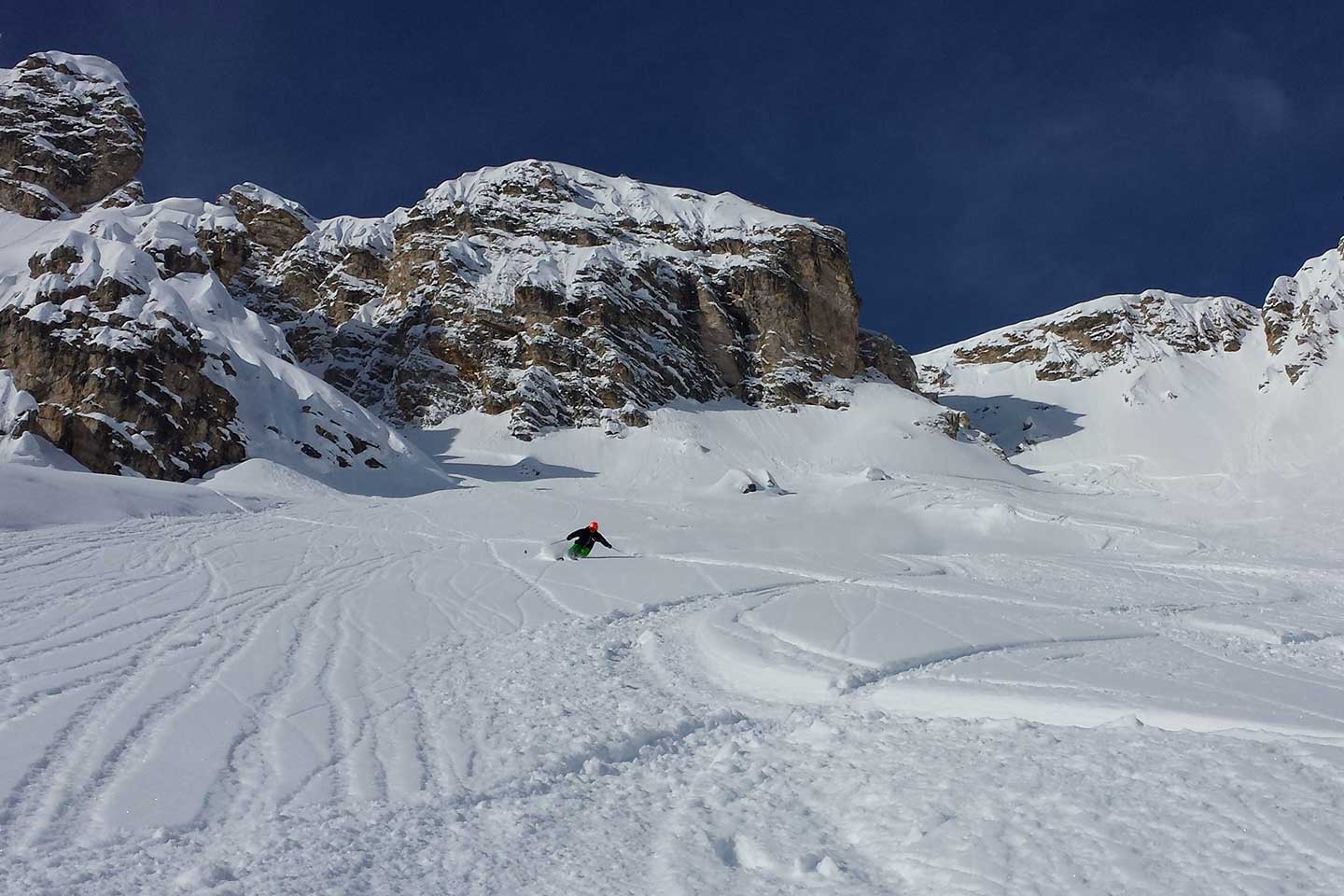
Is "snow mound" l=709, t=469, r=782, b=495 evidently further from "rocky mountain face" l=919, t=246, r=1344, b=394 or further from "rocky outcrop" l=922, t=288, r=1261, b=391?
"rocky outcrop" l=922, t=288, r=1261, b=391

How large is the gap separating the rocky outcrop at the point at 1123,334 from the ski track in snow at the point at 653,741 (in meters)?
101

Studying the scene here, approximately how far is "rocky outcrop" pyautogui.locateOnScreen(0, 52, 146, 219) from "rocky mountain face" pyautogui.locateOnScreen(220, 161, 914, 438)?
10.7 metres

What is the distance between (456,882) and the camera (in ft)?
10.6

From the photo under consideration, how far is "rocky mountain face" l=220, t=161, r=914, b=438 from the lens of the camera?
61531 mm

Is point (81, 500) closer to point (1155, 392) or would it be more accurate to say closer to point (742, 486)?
point (742, 486)

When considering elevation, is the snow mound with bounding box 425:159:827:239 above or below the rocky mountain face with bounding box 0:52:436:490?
above

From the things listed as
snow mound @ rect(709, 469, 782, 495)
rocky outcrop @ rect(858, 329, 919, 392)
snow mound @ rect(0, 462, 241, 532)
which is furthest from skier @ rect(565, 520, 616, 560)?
rocky outcrop @ rect(858, 329, 919, 392)

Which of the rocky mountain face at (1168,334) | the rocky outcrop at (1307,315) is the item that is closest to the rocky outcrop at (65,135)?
the rocky mountain face at (1168,334)

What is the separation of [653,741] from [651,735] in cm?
8

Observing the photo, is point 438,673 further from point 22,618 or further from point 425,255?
point 425,255

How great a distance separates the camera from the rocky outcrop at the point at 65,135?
6931 centimetres

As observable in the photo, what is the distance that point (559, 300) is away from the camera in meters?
64.9

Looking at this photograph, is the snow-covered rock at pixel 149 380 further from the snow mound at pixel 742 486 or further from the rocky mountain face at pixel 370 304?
the snow mound at pixel 742 486

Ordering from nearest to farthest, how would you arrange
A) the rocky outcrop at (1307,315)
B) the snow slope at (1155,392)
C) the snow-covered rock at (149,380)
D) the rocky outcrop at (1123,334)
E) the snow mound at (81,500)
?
1. the snow mound at (81,500)
2. the snow-covered rock at (149,380)
3. the snow slope at (1155,392)
4. the rocky outcrop at (1307,315)
5. the rocky outcrop at (1123,334)
